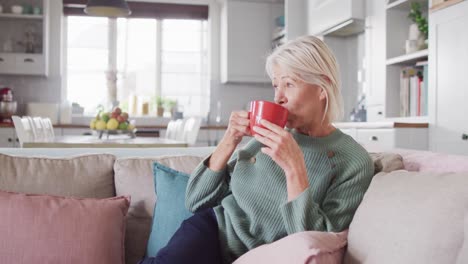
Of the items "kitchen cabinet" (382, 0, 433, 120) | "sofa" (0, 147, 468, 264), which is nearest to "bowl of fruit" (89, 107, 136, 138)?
"sofa" (0, 147, 468, 264)

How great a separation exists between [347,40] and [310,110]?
3986 millimetres

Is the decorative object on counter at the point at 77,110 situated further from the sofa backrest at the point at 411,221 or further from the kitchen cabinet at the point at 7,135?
the sofa backrest at the point at 411,221

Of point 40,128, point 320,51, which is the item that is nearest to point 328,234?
point 320,51

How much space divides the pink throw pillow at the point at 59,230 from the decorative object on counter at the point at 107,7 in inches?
125

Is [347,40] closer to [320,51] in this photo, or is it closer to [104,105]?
[104,105]

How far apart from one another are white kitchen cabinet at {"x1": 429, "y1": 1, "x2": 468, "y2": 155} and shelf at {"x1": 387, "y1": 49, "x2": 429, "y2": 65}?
0.16m

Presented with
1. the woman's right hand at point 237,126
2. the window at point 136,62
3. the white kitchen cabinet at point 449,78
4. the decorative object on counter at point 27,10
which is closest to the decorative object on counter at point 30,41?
the decorative object on counter at point 27,10

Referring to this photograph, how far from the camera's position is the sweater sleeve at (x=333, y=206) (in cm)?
114

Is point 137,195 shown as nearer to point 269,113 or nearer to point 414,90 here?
point 269,113

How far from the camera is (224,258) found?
1330mm

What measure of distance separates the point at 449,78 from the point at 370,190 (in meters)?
2.31

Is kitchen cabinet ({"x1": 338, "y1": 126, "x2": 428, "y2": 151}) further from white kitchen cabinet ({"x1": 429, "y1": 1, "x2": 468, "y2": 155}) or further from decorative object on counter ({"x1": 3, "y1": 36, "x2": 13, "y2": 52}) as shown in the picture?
decorative object on counter ({"x1": 3, "y1": 36, "x2": 13, "y2": 52})

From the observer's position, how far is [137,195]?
170 centimetres

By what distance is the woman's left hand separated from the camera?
1.14m
